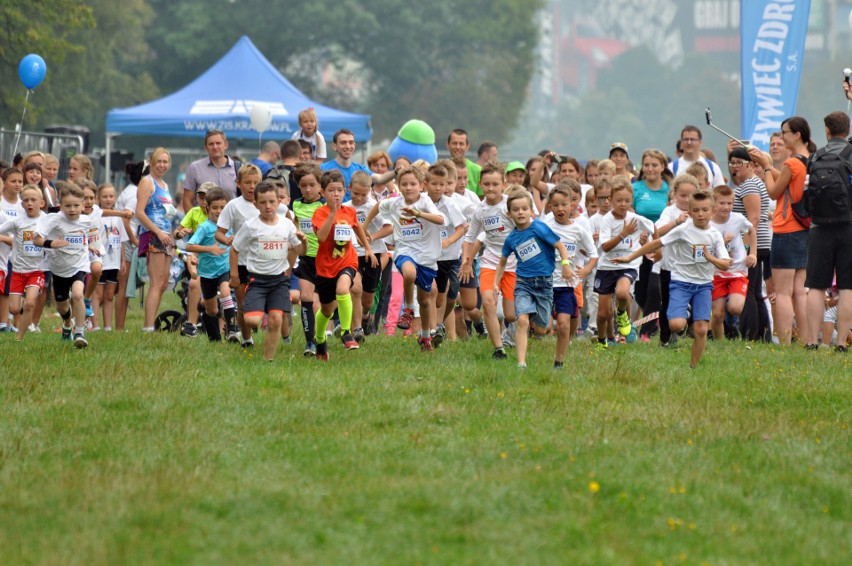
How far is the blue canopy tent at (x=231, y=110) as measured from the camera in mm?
27219

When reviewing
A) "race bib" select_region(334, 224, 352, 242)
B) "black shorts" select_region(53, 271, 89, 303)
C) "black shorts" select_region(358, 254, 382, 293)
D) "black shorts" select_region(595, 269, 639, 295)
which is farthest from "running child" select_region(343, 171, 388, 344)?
"black shorts" select_region(53, 271, 89, 303)

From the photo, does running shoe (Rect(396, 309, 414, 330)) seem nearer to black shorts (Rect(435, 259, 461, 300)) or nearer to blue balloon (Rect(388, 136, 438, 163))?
black shorts (Rect(435, 259, 461, 300))

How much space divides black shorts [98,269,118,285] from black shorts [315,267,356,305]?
4.16 meters

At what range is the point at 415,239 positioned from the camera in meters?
13.1

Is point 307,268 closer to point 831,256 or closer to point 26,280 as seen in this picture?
point 26,280

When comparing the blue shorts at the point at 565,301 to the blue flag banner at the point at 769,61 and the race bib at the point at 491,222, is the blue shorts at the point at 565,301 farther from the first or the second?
the blue flag banner at the point at 769,61

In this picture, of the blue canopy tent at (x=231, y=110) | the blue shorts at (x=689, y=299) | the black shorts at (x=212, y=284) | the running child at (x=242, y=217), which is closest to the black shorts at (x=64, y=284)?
the black shorts at (x=212, y=284)

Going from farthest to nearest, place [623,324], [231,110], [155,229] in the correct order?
[231,110]
[155,229]
[623,324]

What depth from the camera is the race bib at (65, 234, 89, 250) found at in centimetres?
1286

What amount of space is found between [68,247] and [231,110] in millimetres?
15552

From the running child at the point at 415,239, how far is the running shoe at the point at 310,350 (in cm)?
104

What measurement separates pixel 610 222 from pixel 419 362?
3.24 meters

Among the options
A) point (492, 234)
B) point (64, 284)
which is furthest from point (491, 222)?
point (64, 284)

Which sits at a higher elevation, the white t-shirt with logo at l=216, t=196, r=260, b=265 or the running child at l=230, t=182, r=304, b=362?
the white t-shirt with logo at l=216, t=196, r=260, b=265
